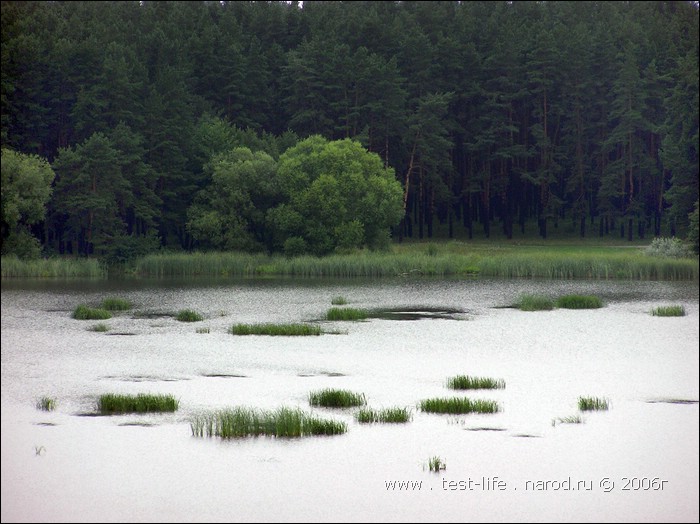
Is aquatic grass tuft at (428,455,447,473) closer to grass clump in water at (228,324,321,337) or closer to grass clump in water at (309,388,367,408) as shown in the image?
grass clump in water at (309,388,367,408)

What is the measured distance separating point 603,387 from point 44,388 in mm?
15097

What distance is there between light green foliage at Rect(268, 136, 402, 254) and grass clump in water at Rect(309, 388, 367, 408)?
5283 centimetres

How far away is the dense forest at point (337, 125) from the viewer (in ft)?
271

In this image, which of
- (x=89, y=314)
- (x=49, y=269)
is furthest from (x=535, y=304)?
(x=49, y=269)

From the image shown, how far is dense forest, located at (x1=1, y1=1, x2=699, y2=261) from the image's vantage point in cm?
8262

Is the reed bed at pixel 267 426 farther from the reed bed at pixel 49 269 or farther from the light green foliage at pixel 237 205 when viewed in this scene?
the light green foliage at pixel 237 205

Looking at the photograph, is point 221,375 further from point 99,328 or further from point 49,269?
point 49,269

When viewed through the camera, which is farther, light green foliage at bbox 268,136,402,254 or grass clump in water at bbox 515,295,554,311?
light green foliage at bbox 268,136,402,254

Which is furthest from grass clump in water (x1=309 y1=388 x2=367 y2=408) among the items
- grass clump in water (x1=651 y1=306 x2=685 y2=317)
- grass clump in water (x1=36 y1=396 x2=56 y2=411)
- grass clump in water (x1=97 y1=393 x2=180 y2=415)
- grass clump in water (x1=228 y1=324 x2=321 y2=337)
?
grass clump in water (x1=651 y1=306 x2=685 y2=317)

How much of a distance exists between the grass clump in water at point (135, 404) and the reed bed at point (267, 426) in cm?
207

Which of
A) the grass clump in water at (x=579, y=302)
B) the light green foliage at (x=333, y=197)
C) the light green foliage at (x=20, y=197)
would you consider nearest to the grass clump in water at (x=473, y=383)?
the grass clump in water at (x=579, y=302)

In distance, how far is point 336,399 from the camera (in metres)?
27.2

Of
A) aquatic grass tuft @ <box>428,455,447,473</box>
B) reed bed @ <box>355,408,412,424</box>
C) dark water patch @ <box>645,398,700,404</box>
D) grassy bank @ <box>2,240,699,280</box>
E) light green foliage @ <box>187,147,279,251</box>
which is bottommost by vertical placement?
aquatic grass tuft @ <box>428,455,447,473</box>

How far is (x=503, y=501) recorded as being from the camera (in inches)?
792
